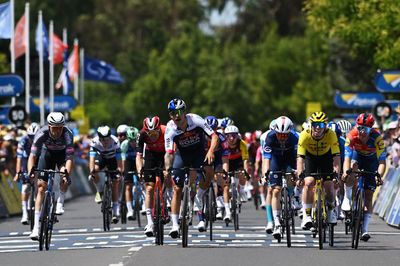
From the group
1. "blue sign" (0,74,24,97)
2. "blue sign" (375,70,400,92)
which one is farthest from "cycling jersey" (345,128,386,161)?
"blue sign" (0,74,24,97)

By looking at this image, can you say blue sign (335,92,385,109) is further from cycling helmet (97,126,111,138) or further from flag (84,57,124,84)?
flag (84,57,124,84)

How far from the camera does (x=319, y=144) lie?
2006 cm

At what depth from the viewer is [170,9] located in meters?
96.6

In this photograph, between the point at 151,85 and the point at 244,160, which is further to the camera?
the point at 151,85

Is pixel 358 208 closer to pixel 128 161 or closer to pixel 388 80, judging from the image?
pixel 128 161

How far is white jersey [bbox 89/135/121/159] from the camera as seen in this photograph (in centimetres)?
2542

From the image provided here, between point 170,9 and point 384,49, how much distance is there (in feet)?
191

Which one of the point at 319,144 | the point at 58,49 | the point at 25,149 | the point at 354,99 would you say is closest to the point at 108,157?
the point at 25,149

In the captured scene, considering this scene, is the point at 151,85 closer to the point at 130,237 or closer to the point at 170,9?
the point at 170,9

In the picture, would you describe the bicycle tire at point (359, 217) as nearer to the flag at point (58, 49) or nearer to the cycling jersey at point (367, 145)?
the cycling jersey at point (367, 145)

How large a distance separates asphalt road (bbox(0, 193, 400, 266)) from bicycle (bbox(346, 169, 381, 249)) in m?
0.19

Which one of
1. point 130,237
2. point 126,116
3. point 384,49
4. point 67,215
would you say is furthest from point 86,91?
point 130,237

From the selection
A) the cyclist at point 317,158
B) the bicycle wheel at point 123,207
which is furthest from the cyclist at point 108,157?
the cyclist at point 317,158

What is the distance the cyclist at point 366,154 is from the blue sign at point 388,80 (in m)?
11.5
